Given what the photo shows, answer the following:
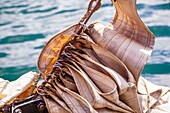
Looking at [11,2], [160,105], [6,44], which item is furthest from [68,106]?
[11,2]

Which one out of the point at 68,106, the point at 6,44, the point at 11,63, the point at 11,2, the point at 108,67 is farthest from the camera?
the point at 11,2

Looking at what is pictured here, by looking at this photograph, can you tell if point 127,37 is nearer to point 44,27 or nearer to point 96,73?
point 96,73

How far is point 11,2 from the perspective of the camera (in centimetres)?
540

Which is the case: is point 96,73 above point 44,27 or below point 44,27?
above

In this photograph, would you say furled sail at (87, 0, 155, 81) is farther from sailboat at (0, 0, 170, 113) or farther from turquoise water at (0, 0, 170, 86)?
turquoise water at (0, 0, 170, 86)

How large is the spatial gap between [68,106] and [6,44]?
2.64 meters

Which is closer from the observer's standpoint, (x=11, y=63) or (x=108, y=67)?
(x=108, y=67)

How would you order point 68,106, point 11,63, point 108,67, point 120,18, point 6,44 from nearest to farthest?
point 68,106 < point 108,67 < point 120,18 < point 11,63 < point 6,44

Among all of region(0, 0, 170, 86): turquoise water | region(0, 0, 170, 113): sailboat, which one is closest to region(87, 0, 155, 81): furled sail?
region(0, 0, 170, 113): sailboat

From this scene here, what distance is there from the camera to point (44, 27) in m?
4.10

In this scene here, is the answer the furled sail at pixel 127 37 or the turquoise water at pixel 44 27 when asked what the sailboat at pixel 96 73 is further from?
the turquoise water at pixel 44 27

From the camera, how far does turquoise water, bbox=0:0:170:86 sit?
2904 millimetres

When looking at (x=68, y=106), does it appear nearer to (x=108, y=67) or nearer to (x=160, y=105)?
(x=108, y=67)

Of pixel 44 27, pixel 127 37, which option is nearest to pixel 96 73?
pixel 127 37
